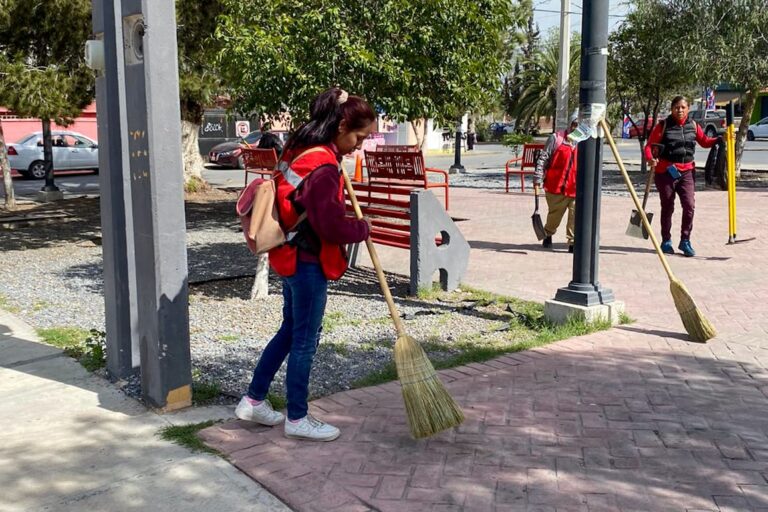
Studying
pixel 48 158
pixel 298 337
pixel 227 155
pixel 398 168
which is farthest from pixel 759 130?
pixel 298 337

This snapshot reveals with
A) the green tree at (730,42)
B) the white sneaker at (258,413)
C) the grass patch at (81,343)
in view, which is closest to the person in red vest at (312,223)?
the white sneaker at (258,413)

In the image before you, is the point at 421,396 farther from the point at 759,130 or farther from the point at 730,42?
the point at 759,130

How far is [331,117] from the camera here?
3.73m

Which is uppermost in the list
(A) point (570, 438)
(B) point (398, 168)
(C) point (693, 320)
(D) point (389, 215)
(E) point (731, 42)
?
(E) point (731, 42)

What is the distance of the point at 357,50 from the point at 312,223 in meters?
3.19

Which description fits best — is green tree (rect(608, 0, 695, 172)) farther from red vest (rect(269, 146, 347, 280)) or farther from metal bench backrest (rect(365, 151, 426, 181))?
red vest (rect(269, 146, 347, 280))

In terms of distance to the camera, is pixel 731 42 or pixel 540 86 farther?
pixel 540 86

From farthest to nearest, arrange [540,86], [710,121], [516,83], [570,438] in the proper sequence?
[516,83] → [540,86] → [710,121] → [570,438]

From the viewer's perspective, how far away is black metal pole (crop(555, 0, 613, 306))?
5867mm

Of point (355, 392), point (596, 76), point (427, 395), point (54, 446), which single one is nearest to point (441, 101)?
point (596, 76)

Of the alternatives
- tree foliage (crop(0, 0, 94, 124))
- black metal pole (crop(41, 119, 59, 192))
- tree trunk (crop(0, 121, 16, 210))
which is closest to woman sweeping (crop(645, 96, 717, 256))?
tree foliage (crop(0, 0, 94, 124))

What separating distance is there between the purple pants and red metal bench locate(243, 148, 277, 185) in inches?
201

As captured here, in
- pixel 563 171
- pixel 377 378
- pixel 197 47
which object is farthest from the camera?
pixel 197 47

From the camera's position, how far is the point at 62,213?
1390 centimetres
